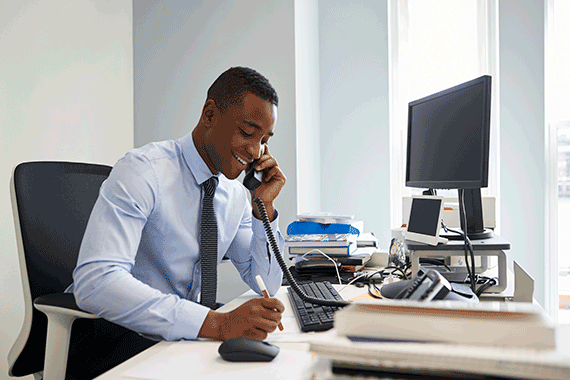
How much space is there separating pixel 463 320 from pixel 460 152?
A: 102cm

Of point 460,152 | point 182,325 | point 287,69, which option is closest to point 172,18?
point 287,69

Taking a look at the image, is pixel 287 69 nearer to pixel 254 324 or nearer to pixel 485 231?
pixel 485 231

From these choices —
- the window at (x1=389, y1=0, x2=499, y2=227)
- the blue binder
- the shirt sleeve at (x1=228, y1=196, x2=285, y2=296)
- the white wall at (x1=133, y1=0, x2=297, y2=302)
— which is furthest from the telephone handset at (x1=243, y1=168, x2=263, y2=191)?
the window at (x1=389, y1=0, x2=499, y2=227)

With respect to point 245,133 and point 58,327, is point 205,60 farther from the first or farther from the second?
point 58,327

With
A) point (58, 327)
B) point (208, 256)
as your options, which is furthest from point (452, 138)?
point (58, 327)

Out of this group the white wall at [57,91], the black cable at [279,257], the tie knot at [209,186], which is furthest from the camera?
the white wall at [57,91]

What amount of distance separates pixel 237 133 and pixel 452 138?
65 cm

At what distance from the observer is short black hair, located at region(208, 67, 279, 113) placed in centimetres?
122

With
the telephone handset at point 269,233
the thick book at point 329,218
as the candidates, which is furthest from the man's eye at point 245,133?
the thick book at point 329,218

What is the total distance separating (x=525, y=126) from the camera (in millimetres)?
2809

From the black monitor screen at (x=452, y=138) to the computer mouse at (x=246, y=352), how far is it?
0.76 metres

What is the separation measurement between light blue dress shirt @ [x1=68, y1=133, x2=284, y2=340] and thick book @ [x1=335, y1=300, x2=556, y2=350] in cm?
62

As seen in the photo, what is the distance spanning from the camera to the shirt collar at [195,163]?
1257 mm

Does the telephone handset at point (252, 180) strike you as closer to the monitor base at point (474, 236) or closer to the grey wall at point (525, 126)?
the monitor base at point (474, 236)
